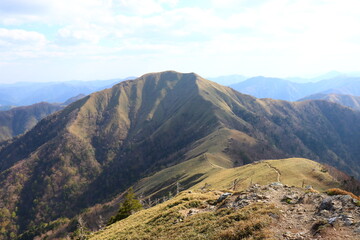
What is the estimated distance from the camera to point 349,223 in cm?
2614

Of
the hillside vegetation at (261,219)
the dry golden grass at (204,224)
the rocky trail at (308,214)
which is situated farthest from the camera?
the dry golden grass at (204,224)

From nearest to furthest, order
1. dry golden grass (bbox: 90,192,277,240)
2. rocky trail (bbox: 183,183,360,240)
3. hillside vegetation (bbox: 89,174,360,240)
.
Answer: rocky trail (bbox: 183,183,360,240) → hillside vegetation (bbox: 89,174,360,240) → dry golden grass (bbox: 90,192,277,240)

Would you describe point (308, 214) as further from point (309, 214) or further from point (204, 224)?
point (204, 224)

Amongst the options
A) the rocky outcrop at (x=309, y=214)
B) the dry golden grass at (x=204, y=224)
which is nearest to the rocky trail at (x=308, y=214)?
the rocky outcrop at (x=309, y=214)

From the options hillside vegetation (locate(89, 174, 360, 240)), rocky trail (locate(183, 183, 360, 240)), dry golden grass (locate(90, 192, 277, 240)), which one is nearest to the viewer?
rocky trail (locate(183, 183, 360, 240))

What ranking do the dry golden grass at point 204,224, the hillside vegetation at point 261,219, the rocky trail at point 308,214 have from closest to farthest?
the rocky trail at point 308,214 → the hillside vegetation at point 261,219 → the dry golden grass at point 204,224

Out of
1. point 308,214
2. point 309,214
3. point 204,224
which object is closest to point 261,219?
point 308,214

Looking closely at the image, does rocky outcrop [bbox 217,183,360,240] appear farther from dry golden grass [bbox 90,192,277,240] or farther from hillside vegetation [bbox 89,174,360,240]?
dry golden grass [bbox 90,192,277,240]

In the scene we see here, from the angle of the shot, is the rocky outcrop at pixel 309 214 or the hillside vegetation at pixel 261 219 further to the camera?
the hillside vegetation at pixel 261 219

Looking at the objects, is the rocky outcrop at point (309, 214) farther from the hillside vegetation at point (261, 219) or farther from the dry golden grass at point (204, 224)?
the dry golden grass at point (204, 224)

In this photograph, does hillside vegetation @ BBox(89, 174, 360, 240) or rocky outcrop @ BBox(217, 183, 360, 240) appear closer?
rocky outcrop @ BBox(217, 183, 360, 240)

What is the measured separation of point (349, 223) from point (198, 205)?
24.8m

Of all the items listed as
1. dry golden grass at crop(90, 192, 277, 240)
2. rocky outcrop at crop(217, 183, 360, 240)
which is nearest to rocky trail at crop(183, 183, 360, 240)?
rocky outcrop at crop(217, 183, 360, 240)

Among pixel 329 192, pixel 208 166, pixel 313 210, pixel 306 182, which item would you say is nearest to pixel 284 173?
pixel 306 182
